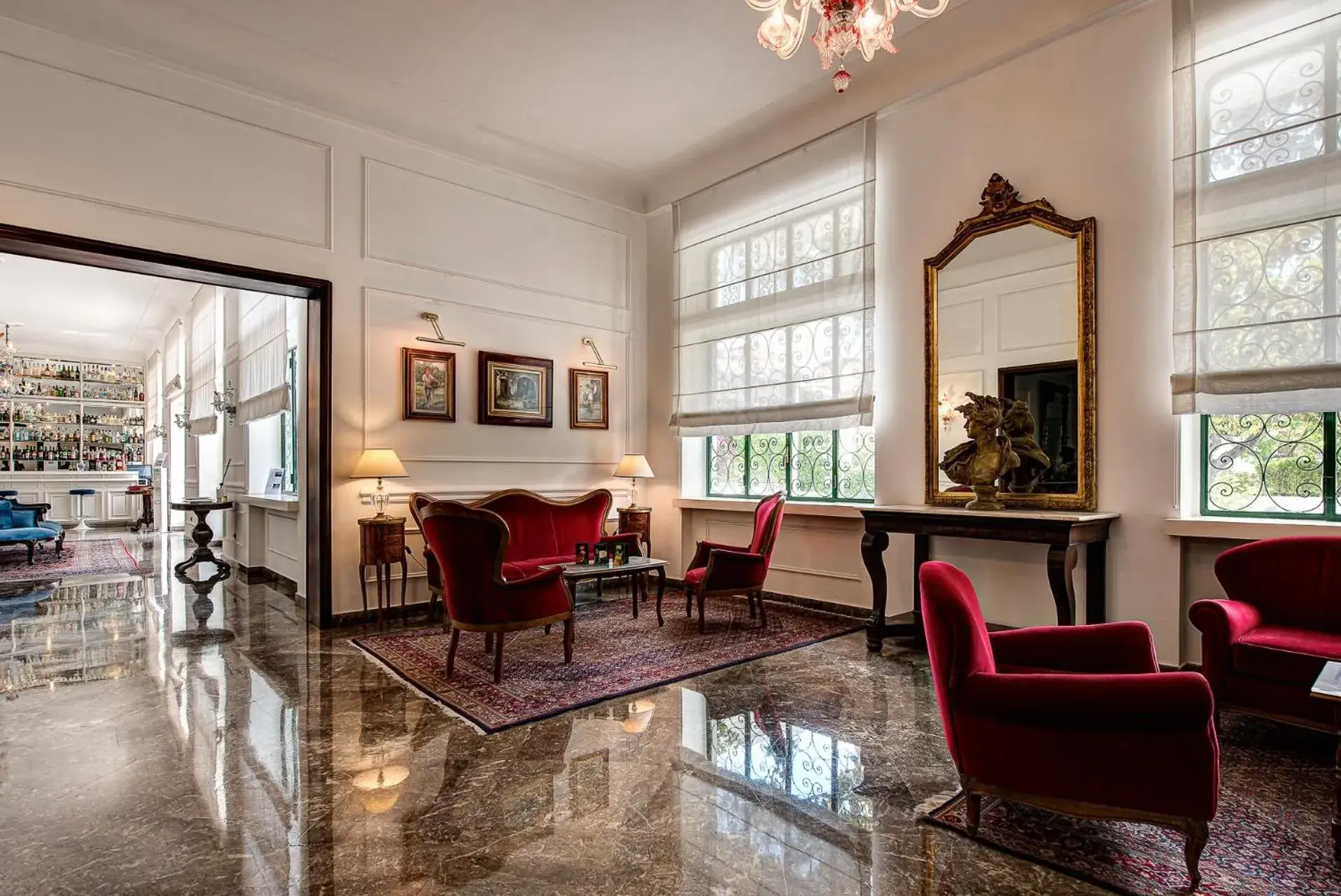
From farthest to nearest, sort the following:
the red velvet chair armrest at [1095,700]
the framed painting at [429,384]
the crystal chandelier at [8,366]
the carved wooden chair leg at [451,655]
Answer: the crystal chandelier at [8,366]
the framed painting at [429,384]
the carved wooden chair leg at [451,655]
the red velvet chair armrest at [1095,700]

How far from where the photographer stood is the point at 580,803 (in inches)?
100

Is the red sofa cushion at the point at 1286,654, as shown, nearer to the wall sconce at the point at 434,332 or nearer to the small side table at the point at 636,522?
the small side table at the point at 636,522

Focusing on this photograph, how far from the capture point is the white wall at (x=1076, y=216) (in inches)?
159

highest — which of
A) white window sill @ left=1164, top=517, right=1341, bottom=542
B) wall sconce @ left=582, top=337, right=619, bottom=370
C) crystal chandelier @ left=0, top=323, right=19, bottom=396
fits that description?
crystal chandelier @ left=0, top=323, right=19, bottom=396

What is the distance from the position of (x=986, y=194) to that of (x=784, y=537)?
305cm

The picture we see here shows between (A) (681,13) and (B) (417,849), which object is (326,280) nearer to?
(A) (681,13)

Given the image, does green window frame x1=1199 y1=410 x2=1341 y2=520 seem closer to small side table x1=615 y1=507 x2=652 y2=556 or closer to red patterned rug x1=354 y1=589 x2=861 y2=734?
red patterned rug x1=354 y1=589 x2=861 y2=734

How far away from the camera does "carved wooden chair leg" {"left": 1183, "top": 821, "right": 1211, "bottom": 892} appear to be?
78.9 inches

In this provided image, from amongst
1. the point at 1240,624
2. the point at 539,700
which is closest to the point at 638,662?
the point at 539,700

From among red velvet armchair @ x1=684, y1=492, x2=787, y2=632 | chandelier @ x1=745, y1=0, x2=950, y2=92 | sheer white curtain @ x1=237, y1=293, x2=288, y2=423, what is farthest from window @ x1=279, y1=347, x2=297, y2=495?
chandelier @ x1=745, y1=0, x2=950, y2=92

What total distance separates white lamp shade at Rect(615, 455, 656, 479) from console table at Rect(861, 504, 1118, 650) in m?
2.51

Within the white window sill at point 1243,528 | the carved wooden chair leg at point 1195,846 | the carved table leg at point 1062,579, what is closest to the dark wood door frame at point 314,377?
the carved table leg at point 1062,579

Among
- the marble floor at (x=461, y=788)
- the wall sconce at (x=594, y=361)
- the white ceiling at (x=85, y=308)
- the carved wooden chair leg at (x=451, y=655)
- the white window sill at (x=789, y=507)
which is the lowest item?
the marble floor at (x=461, y=788)

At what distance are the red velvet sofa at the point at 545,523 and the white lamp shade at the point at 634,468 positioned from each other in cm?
37
